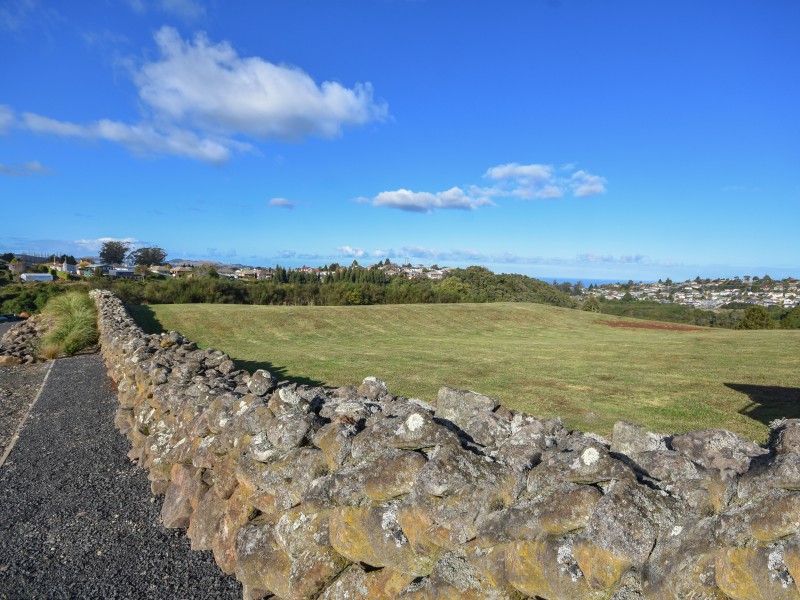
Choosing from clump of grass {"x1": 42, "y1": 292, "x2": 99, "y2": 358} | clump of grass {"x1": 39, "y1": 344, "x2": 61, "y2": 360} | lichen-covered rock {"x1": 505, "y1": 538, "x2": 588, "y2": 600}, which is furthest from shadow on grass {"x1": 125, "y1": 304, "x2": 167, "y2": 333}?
lichen-covered rock {"x1": 505, "y1": 538, "x2": 588, "y2": 600}

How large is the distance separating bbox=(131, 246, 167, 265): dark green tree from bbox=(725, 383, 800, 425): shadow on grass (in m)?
152

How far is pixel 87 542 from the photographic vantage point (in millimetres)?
5121

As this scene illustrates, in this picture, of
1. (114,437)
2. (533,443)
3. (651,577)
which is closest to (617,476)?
(651,577)

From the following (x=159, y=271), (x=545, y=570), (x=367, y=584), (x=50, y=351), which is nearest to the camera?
(x=545, y=570)

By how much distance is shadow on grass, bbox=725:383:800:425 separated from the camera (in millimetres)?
9875

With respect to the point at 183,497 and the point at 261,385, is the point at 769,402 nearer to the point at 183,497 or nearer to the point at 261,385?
the point at 261,385

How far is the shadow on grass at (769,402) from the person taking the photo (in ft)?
32.4

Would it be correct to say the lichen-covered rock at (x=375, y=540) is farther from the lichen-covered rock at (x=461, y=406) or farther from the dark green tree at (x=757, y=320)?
the dark green tree at (x=757, y=320)

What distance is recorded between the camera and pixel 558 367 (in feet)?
53.3

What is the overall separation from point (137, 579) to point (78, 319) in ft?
62.9

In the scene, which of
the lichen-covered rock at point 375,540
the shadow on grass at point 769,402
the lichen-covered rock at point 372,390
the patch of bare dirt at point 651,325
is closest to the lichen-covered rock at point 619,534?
the lichen-covered rock at point 375,540

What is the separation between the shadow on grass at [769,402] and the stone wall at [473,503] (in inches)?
336

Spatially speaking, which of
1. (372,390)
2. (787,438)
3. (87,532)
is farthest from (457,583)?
(87,532)

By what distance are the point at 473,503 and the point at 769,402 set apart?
11.3 m
